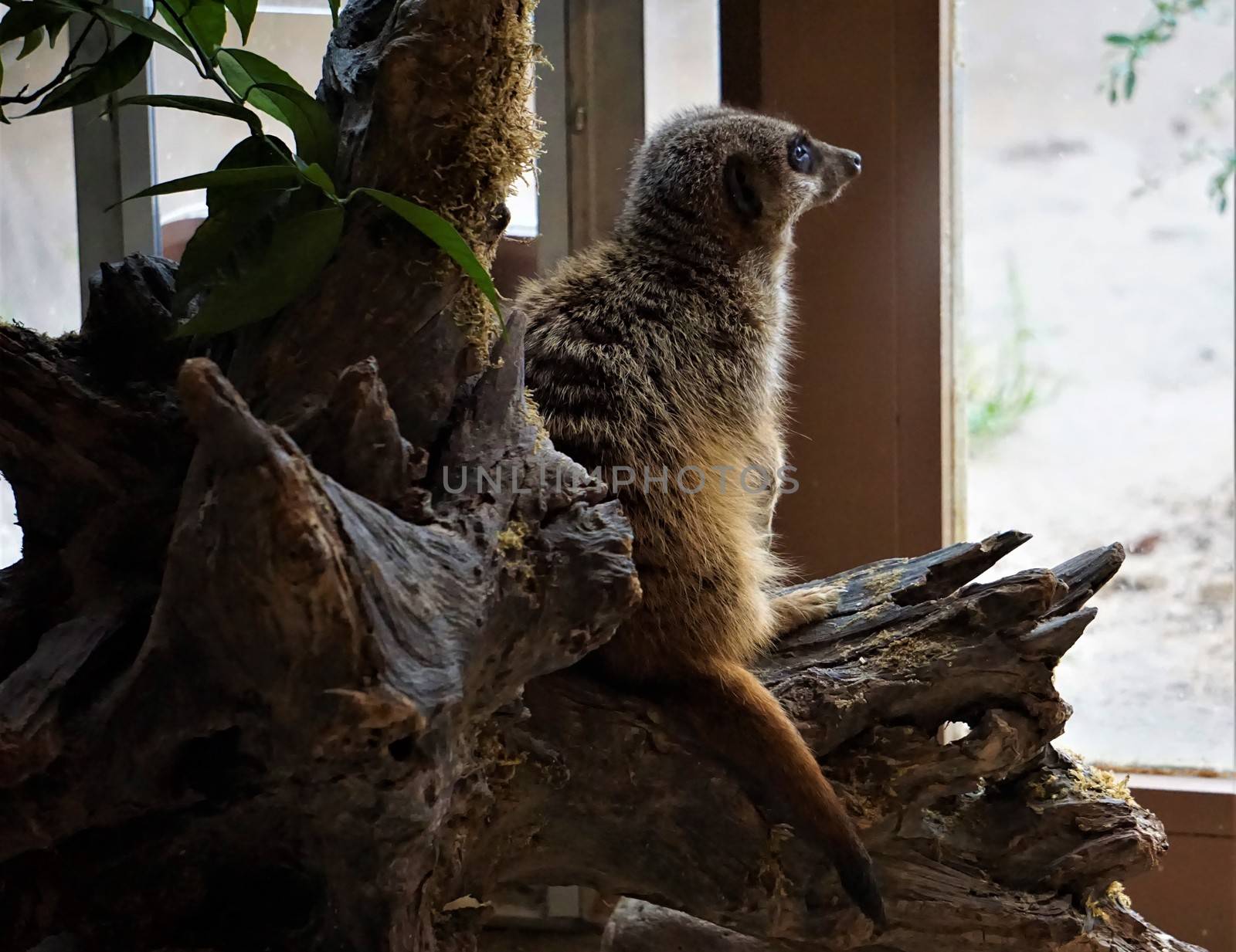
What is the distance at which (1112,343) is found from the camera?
1685 mm

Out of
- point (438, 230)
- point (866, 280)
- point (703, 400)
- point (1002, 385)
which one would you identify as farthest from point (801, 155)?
point (438, 230)

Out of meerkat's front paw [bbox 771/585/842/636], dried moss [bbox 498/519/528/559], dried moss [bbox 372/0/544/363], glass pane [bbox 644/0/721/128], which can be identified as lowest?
meerkat's front paw [bbox 771/585/842/636]

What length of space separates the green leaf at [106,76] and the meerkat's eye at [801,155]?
2.65 ft

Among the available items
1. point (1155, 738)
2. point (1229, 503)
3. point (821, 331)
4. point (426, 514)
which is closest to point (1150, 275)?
point (1229, 503)

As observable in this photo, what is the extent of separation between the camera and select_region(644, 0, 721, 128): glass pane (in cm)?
165

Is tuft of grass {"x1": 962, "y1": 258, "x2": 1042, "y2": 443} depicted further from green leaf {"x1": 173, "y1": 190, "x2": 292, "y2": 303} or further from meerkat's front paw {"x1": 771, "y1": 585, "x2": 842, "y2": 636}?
green leaf {"x1": 173, "y1": 190, "x2": 292, "y2": 303}

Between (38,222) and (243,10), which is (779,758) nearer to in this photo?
(243,10)

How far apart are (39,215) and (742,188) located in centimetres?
102

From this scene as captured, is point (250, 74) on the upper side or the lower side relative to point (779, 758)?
upper

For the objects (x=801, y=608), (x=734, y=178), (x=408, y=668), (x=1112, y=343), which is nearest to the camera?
(x=408, y=668)

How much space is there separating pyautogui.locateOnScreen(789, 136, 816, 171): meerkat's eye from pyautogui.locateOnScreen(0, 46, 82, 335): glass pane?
3.38 feet

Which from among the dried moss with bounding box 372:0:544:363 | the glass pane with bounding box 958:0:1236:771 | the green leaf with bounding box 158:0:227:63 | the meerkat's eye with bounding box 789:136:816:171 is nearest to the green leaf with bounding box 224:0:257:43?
the green leaf with bounding box 158:0:227:63

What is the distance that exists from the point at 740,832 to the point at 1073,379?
1042mm

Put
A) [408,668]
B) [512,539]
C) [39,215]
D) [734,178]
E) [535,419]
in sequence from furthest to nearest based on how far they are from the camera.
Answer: [39,215] → [734,178] → [535,419] → [512,539] → [408,668]
